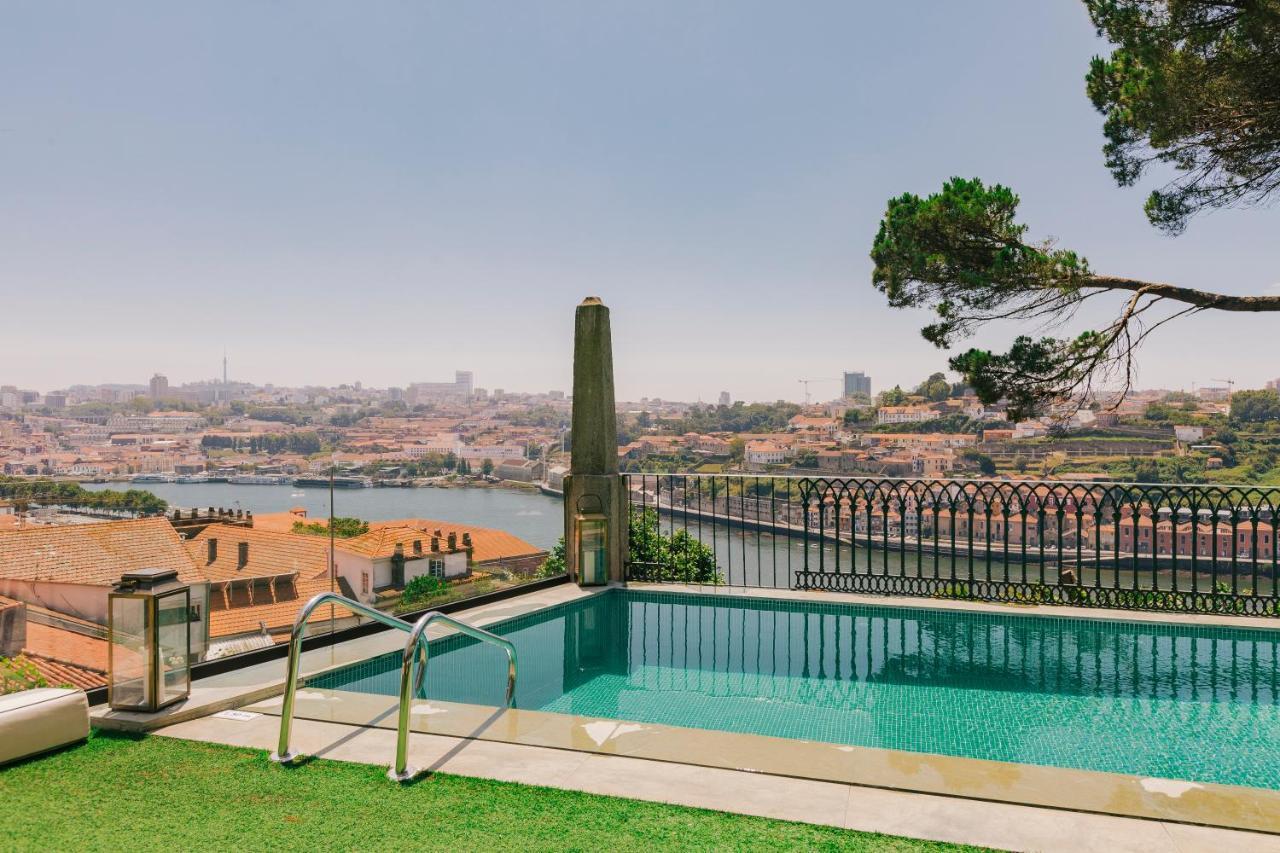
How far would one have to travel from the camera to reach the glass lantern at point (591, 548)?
739cm

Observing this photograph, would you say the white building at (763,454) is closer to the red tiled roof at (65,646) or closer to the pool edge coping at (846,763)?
the pool edge coping at (846,763)

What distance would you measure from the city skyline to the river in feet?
5.01

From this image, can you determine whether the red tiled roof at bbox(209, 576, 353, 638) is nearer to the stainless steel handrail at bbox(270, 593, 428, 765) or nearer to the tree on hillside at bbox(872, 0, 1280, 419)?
the stainless steel handrail at bbox(270, 593, 428, 765)

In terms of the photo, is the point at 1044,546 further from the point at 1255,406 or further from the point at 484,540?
the point at 1255,406

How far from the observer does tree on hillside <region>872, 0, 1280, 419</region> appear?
5.73 meters

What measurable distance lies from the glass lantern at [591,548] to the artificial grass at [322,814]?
4.42 meters

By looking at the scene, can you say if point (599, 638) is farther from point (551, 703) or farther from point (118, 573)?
point (118, 573)

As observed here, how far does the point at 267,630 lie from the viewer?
177 inches

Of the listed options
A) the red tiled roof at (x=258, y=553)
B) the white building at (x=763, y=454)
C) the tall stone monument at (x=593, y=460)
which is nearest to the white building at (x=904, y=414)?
the white building at (x=763, y=454)

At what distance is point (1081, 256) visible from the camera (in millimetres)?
6914

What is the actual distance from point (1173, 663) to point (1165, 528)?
1.99 meters

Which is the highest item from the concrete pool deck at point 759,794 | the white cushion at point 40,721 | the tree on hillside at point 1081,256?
the tree on hillside at point 1081,256

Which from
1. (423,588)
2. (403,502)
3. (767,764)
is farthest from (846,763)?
(403,502)

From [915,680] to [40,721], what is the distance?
479 cm
